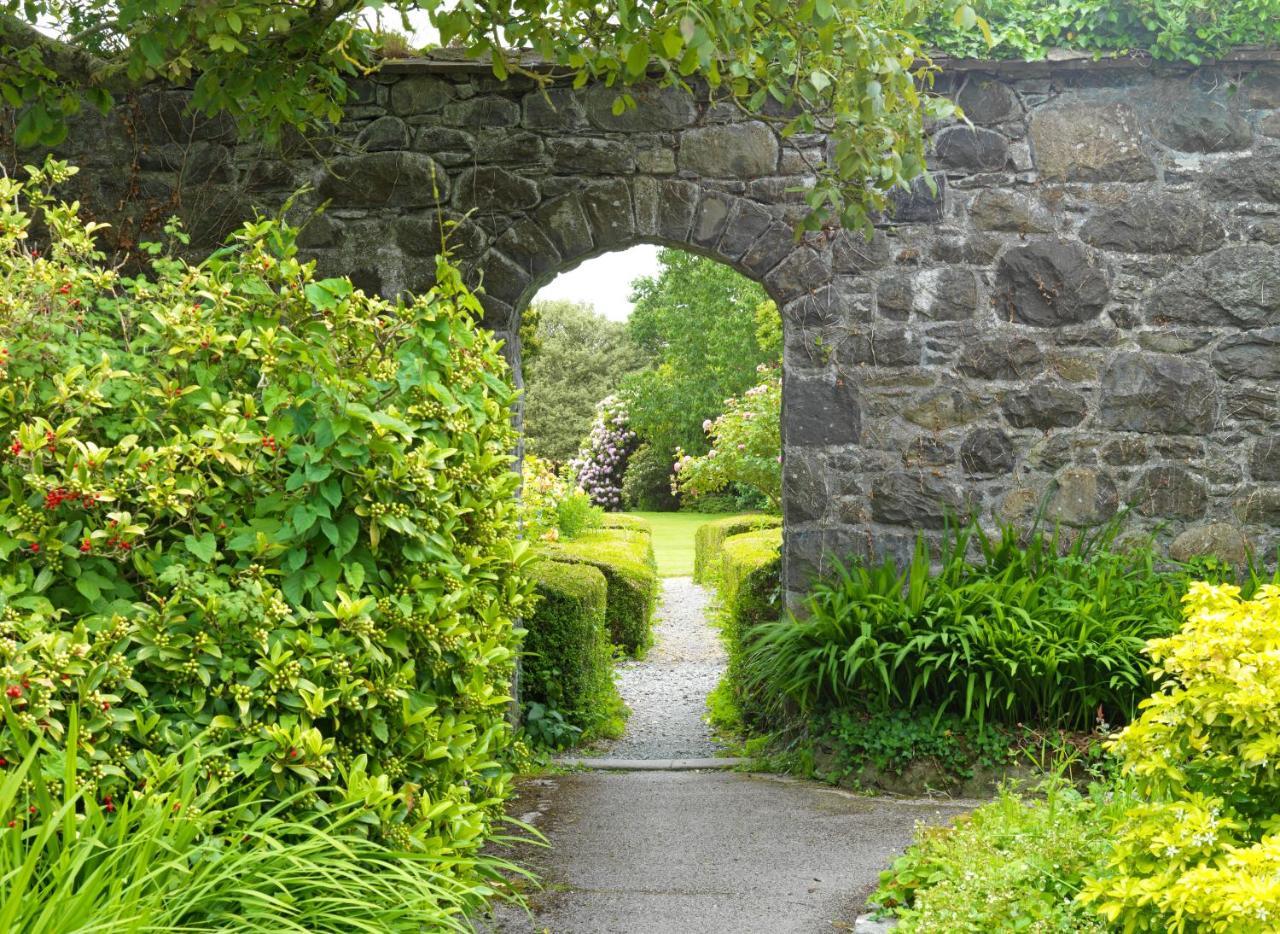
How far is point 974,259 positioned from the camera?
559 centimetres

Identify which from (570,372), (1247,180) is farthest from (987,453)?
(570,372)

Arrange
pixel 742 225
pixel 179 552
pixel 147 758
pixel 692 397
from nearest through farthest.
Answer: pixel 147 758 < pixel 179 552 < pixel 742 225 < pixel 692 397

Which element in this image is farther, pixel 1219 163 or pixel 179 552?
pixel 1219 163

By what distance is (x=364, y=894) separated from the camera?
2432 millimetres

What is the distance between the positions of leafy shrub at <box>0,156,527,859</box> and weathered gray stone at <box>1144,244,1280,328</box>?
3640 mm

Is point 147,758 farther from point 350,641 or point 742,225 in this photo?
point 742,225

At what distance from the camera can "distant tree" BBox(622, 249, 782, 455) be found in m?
22.5

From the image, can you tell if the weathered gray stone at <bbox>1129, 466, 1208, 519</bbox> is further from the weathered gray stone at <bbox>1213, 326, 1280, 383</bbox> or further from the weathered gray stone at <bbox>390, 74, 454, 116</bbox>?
the weathered gray stone at <bbox>390, 74, 454, 116</bbox>

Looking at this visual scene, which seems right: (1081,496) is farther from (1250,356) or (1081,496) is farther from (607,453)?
(607,453)

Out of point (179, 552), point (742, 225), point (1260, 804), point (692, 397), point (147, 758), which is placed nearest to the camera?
point (147, 758)

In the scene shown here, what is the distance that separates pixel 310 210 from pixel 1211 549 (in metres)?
4.37

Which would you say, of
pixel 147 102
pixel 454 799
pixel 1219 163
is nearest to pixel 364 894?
pixel 454 799

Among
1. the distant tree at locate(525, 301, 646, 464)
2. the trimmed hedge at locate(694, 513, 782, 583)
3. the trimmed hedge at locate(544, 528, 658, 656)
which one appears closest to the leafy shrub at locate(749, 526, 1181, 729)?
the trimmed hedge at locate(544, 528, 658, 656)

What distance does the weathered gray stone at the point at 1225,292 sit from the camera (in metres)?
5.62
